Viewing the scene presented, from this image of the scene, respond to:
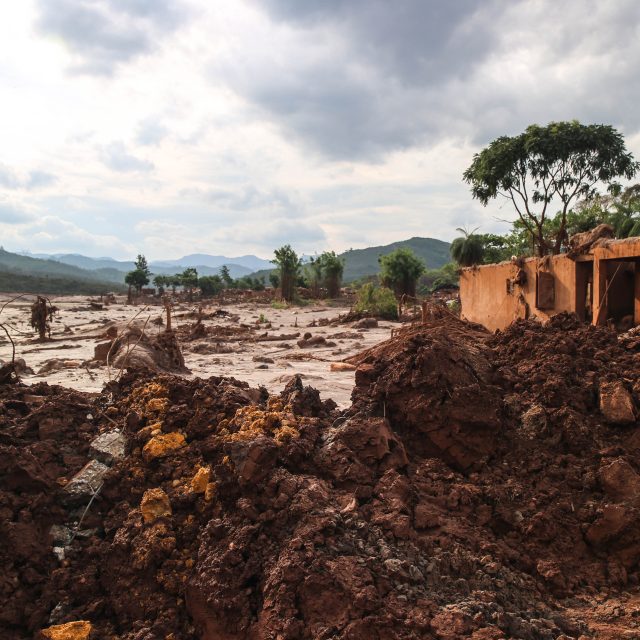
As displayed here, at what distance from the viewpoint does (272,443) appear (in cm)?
335

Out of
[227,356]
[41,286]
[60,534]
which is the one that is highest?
[41,286]

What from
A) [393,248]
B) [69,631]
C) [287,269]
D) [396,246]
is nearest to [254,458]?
[69,631]

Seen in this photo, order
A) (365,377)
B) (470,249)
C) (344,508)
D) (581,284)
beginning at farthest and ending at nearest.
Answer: (470,249) < (581,284) < (365,377) < (344,508)

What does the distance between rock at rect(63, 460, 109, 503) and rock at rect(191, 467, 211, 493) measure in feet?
2.53

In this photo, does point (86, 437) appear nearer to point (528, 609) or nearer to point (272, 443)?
point (272, 443)

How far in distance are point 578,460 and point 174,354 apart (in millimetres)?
7341

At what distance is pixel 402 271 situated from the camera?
33.9 metres

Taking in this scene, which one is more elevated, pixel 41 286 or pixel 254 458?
pixel 41 286

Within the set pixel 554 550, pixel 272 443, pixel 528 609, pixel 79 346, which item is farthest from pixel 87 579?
pixel 79 346

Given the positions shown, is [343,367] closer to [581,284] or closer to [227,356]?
[227,356]

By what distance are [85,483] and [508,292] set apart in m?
9.24

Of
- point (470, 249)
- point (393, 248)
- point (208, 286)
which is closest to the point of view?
point (470, 249)

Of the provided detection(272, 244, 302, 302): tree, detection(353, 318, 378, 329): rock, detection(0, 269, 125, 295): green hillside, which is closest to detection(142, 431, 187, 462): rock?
detection(353, 318, 378, 329): rock

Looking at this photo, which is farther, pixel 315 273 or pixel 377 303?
pixel 315 273
